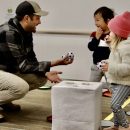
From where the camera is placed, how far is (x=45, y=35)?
4.64 meters

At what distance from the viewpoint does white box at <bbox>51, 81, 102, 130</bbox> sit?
2305mm

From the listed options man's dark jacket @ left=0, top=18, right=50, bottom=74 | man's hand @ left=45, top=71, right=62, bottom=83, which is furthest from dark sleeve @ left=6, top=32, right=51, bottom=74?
man's hand @ left=45, top=71, right=62, bottom=83

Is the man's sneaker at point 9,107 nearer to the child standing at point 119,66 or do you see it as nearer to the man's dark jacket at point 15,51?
the man's dark jacket at point 15,51

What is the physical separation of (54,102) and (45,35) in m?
2.36

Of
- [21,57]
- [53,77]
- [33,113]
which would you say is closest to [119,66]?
[53,77]

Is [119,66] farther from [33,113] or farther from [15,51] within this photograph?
[33,113]

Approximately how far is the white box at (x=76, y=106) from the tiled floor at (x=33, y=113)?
0.34 metres

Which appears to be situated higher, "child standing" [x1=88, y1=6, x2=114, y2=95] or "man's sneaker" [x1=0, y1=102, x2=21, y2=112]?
"child standing" [x1=88, y1=6, x2=114, y2=95]

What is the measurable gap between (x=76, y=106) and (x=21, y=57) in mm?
761

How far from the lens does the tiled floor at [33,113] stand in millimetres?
2713

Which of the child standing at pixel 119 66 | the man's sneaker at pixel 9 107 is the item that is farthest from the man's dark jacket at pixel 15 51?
the child standing at pixel 119 66

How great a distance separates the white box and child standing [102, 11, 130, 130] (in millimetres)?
128

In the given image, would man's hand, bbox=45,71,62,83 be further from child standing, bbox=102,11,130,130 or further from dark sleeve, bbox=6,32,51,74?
child standing, bbox=102,11,130,130

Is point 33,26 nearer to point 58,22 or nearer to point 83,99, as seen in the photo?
point 83,99
